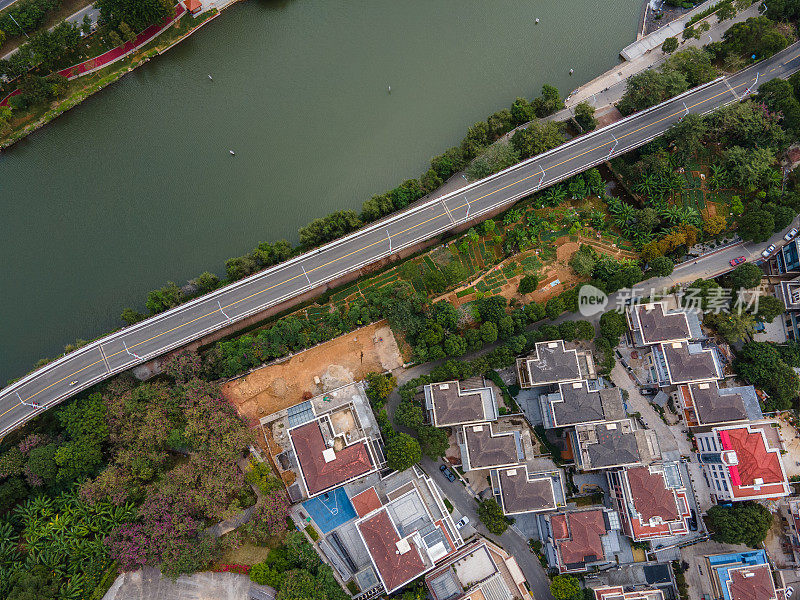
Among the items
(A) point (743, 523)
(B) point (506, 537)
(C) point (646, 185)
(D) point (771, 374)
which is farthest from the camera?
(C) point (646, 185)

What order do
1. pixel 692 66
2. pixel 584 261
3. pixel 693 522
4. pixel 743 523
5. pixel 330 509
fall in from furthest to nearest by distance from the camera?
pixel 692 66, pixel 584 261, pixel 693 522, pixel 330 509, pixel 743 523

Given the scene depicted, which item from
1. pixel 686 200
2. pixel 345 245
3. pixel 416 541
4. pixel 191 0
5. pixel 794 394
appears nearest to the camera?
pixel 416 541

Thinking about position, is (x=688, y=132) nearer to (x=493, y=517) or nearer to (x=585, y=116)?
(x=585, y=116)

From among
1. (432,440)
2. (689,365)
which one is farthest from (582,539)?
(689,365)

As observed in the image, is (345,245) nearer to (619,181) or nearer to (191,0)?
(619,181)

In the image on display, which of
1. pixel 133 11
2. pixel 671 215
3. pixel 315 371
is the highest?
pixel 133 11

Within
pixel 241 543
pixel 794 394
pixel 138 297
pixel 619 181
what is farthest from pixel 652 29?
pixel 241 543

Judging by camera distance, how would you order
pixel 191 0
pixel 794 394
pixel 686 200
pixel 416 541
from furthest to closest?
1. pixel 191 0
2. pixel 686 200
3. pixel 794 394
4. pixel 416 541
